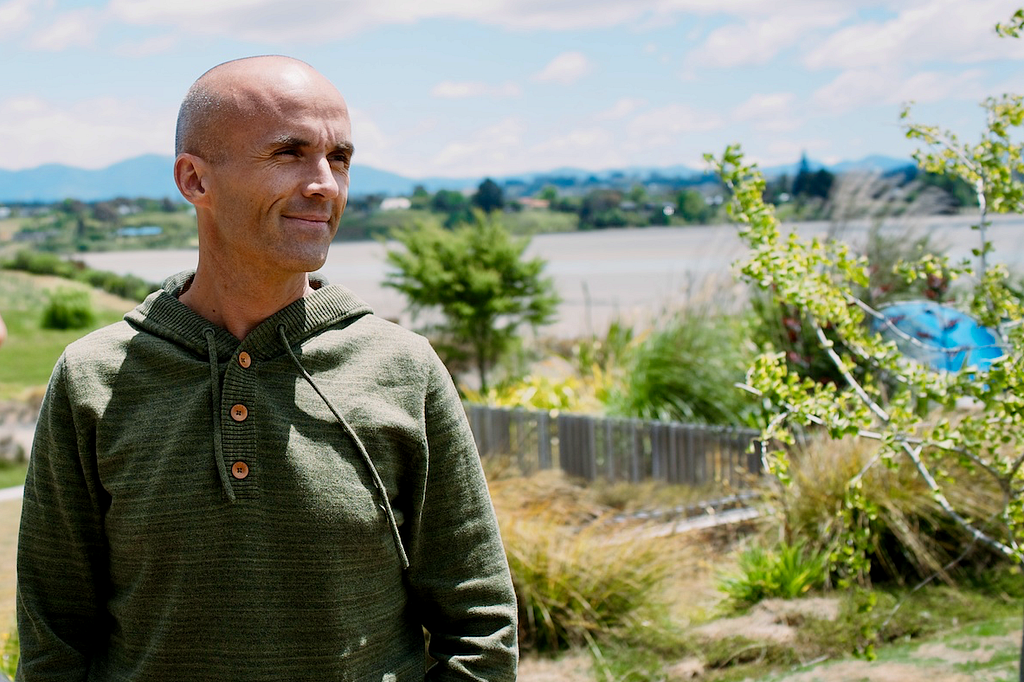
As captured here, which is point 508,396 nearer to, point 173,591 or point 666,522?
point 666,522

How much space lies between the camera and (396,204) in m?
15.6

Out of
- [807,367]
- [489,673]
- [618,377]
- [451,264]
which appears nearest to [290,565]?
[489,673]

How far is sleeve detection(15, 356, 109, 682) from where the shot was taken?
1485mm

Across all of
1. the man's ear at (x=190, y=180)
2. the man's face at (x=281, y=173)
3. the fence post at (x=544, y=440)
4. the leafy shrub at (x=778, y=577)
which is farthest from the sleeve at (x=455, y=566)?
the fence post at (x=544, y=440)

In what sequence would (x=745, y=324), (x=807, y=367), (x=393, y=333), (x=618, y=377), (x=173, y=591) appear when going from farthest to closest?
(x=618, y=377), (x=745, y=324), (x=807, y=367), (x=393, y=333), (x=173, y=591)

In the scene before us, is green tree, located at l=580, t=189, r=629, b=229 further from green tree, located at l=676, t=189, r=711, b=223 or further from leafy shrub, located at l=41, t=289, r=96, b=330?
leafy shrub, located at l=41, t=289, r=96, b=330

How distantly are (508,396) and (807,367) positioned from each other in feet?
11.6

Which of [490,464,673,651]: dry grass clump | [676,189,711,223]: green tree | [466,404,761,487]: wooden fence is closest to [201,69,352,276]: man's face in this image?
[490,464,673,651]: dry grass clump

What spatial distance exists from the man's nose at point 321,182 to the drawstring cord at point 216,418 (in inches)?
10.4

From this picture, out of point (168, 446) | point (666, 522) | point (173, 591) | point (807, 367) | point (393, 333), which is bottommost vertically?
point (666, 522)

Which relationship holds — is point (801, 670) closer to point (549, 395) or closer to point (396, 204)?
point (549, 395)

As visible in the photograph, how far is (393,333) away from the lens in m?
1.62

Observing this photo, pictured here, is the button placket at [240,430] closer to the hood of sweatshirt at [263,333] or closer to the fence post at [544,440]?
the hood of sweatshirt at [263,333]

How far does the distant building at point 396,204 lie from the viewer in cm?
1463
